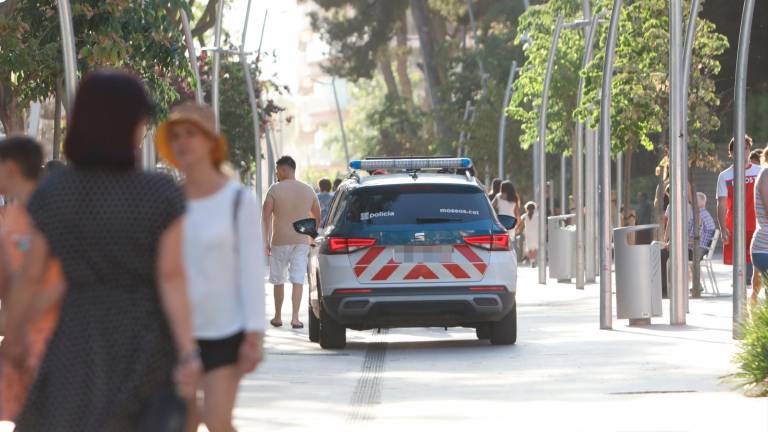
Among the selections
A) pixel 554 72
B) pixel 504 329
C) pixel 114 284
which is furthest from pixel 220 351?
pixel 554 72

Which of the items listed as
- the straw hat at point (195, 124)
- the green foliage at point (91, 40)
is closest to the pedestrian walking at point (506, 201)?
the green foliage at point (91, 40)

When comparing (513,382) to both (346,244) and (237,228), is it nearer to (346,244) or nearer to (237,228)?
(346,244)

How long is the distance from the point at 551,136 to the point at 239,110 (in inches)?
599

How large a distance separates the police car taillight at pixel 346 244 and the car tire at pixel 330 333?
2.25 feet

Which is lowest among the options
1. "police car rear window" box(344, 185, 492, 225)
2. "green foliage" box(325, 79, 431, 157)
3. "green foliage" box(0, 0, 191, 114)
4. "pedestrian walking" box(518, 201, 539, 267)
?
"police car rear window" box(344, 185, 492, 225)

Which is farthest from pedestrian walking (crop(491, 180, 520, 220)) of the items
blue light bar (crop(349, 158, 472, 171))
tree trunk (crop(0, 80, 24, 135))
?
blue light bar (crop(349, 158, 472, 171))

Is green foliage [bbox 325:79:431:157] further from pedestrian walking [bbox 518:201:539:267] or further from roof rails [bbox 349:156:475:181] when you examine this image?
roof rails [bbox 349:156:475:181]

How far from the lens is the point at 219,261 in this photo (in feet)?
21.3

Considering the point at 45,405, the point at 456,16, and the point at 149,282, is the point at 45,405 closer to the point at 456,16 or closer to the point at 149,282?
the point at 149,282

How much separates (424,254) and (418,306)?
0.44 m

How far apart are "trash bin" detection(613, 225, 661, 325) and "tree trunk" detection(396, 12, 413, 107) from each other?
159 ft

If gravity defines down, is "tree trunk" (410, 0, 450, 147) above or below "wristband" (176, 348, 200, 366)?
above

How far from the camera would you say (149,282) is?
6152 mm

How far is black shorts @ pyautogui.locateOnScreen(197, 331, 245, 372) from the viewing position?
6.59m
